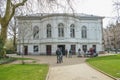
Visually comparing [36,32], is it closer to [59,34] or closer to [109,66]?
[59,34]

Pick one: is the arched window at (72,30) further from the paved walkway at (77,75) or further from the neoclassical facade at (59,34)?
the paved walkway at (77,75)

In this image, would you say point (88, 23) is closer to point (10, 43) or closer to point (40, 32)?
point (40, 32)

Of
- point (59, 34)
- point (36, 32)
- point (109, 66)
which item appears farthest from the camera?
point (36, 32)

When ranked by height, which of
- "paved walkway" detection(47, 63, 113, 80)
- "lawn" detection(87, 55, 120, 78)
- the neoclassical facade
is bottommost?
"paved walkway" detection(47, 63, 113, 80)

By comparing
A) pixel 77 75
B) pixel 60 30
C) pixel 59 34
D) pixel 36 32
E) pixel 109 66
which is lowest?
pixel 77 75

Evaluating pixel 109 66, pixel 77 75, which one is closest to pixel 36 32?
pixel 109 66

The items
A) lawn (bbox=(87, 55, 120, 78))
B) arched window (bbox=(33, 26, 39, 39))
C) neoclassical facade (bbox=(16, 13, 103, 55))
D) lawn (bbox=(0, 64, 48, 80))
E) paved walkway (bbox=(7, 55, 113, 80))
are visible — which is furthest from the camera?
arched window (bbox=(33, 26, 39, 39))

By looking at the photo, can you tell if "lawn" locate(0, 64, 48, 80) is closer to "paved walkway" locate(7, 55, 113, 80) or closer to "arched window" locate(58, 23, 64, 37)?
"paved walkway" locate(7, 55, 113, 80)

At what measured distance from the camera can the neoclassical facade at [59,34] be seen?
64.0 meters

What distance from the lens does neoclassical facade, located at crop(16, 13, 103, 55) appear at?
64.0 meters

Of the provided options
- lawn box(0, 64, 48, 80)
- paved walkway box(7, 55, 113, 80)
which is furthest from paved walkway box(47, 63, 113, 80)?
lawn box(0, 64, 48, 80)

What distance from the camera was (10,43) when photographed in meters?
97.9

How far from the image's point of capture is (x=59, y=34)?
64.8m

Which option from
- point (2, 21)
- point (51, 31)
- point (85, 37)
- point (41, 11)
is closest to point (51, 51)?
point (51, 31)
